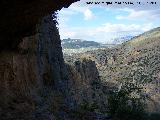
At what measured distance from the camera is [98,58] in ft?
597

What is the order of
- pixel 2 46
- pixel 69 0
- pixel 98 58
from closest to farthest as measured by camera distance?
pixel 69 0, pixel 2 46, pixel 98 58

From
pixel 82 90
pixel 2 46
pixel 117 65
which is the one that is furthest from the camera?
pixel 117 65

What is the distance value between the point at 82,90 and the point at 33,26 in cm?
6956

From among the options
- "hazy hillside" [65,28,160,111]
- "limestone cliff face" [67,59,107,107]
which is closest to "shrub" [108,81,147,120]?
"limestone cliff face" [67,59,107,107]

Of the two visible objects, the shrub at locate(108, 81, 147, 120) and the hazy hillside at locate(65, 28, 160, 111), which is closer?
the shrub at locate(108, 81, 147, 120)

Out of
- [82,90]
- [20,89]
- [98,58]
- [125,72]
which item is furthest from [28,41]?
[98,58]

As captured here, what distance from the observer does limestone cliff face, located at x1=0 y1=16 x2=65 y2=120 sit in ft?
53.0

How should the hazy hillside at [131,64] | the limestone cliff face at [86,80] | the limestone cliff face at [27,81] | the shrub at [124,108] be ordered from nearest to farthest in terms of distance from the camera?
the limestone cliff face at [27,81] < the shrub at [124,108] < the limestone cliff face at [86,80] < the hazy hillside at [131,64]

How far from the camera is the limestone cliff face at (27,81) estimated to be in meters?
16.2

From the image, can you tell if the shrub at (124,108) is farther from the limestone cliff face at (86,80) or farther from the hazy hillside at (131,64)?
the hazy hillside at (131,64)

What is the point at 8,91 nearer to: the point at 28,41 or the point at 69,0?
the point at 28,41

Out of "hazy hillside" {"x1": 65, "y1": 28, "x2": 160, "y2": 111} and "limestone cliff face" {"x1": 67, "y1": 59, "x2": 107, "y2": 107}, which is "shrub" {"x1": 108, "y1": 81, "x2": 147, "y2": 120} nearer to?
"limestone cliff face" {"x1": 67, "y1": 59, "x2": 107, "y2": 107}

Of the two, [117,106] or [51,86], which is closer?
[117,106]

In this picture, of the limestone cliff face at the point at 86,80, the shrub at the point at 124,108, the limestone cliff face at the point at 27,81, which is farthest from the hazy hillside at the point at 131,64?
the shrub at the point at 124,108
